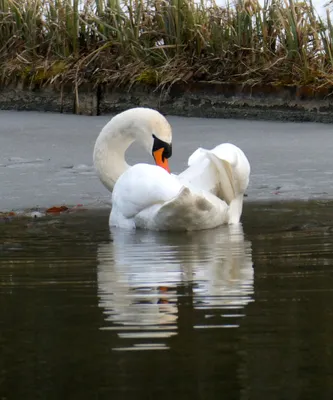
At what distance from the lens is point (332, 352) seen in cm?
325

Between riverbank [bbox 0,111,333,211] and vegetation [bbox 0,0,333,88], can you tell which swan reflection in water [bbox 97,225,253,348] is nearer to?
riverbank [bbox 0,111,333,211]

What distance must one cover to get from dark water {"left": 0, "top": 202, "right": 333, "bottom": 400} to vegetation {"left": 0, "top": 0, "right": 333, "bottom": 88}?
19.3ft

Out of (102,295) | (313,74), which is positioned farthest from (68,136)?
(102,295)

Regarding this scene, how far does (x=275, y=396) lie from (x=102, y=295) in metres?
1.49

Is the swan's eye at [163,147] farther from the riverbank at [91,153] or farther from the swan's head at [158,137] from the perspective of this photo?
the riverbank at [91,153]

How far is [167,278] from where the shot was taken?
15.1 ft

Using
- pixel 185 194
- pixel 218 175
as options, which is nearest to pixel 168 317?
pixel 185 194

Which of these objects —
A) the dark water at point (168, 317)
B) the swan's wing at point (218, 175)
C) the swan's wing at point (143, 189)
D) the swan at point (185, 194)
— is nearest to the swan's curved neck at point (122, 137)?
the swan at point (185, 194)

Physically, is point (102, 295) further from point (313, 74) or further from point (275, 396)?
point (313, 74)

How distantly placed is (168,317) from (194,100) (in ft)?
28.1

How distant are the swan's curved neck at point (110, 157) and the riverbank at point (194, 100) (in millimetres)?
3670

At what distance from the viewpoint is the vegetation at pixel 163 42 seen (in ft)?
38.9

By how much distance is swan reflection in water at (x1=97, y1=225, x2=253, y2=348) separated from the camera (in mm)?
3768

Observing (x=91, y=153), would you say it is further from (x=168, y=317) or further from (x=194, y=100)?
(x=168, y=317)
